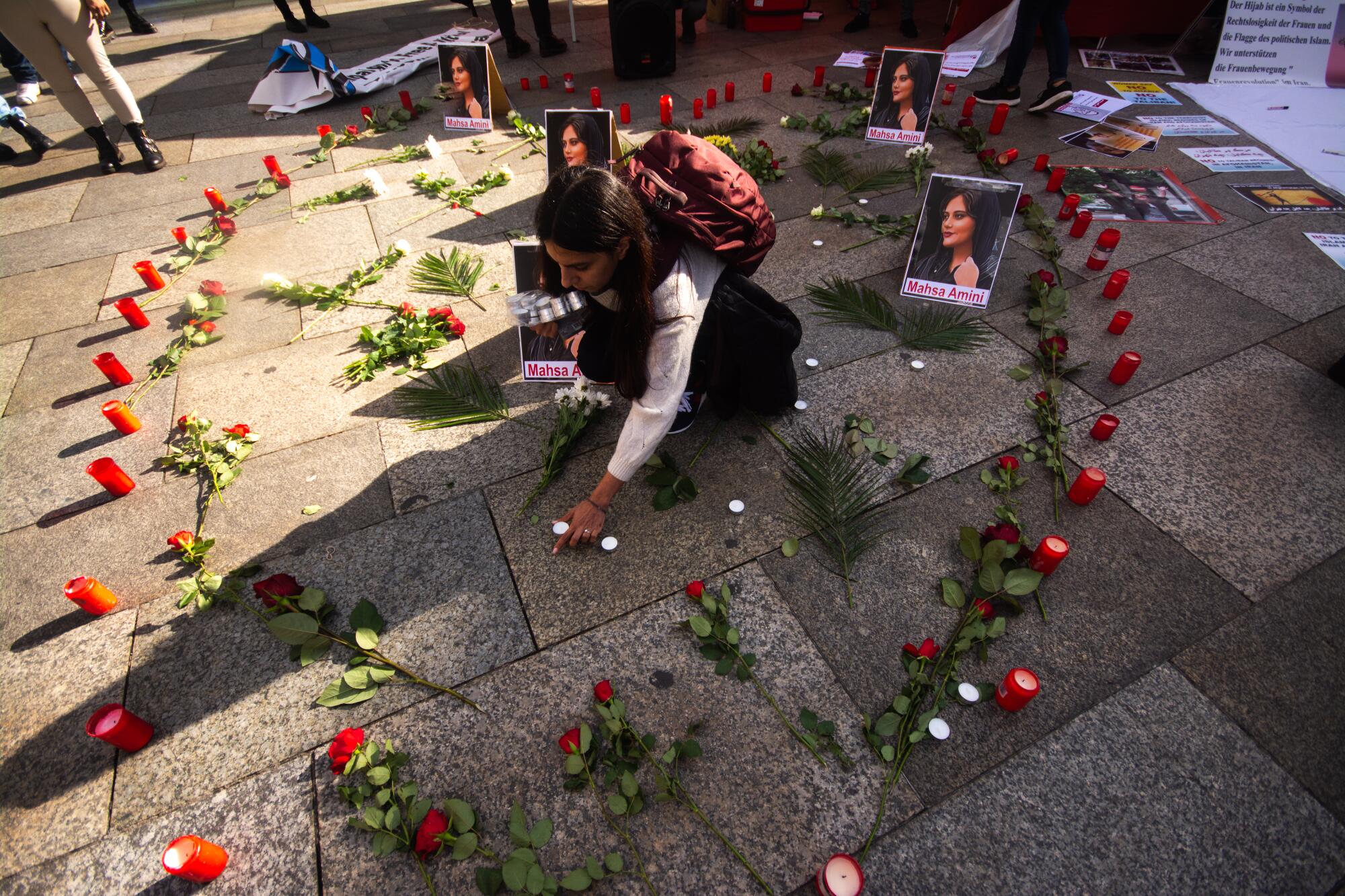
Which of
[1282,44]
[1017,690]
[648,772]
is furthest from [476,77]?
[1282,44]

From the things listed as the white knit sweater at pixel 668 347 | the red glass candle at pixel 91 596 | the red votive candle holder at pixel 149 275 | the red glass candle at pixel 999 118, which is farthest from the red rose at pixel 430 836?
the red glass candle at pixel 999 118

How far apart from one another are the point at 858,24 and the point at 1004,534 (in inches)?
296

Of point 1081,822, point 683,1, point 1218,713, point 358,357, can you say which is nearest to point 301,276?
point 358,357

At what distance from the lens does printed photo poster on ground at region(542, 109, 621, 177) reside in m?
3.55

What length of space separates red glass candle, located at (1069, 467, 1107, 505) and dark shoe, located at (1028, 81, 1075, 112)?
446 centimetres

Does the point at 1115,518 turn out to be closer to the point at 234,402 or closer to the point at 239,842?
the point at 239,842

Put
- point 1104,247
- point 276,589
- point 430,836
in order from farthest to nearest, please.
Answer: point 1104,247
point 276,589
point 430,836

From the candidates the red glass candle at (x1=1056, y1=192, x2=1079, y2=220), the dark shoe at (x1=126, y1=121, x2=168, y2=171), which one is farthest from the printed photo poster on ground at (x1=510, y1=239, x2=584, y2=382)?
the dark shoe at (x1=126, y1=121, x2=168, y2=171)

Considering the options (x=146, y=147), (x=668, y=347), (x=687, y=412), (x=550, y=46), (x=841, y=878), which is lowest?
(x=841, y=878)

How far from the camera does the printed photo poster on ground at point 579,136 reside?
140 inches

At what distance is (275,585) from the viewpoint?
201 centimetres

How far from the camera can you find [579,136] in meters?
3.58

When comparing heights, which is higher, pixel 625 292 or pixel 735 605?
pixel 625 292

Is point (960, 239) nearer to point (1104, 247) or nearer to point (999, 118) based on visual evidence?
point (1104, 247)
